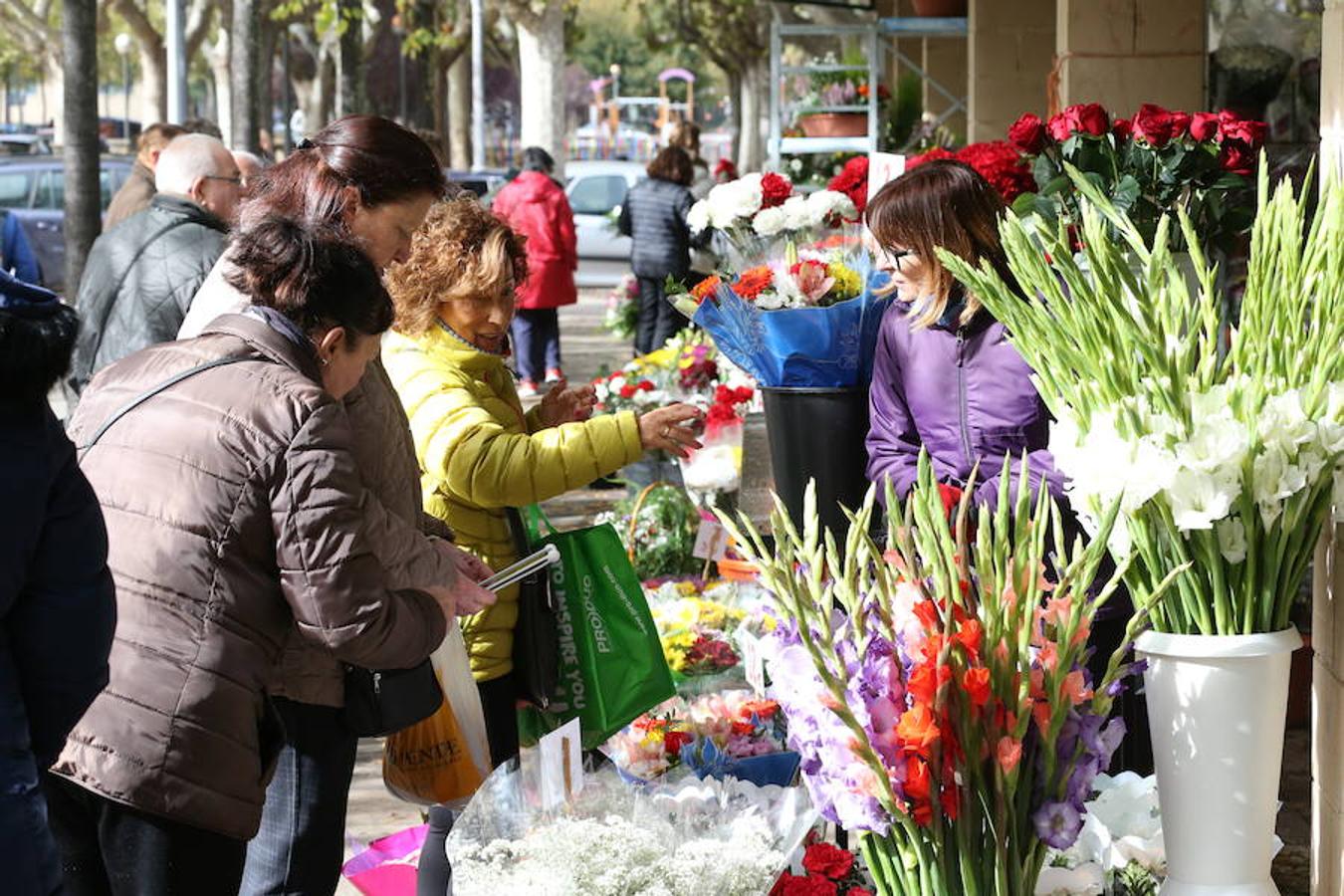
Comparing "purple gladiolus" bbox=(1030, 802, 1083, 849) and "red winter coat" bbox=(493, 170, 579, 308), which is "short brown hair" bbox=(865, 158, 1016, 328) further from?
"red winter coat" bbox=(493, 170, 579, 308)

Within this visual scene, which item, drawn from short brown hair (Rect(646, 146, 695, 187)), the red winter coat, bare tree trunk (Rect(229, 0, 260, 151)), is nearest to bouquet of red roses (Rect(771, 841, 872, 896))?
short brown hair (Rect(646, 146, 695, 187))

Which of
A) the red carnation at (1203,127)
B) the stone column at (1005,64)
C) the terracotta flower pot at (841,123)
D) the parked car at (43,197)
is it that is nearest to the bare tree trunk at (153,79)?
the parked car at (43,197)

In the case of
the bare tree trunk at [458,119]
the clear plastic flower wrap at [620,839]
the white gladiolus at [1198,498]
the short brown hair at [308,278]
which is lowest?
the clear plastic flower wrap at [620,839]

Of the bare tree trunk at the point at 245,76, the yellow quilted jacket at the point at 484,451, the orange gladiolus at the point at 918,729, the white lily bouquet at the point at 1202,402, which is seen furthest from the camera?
the bare tree trunk at the point at 245,76

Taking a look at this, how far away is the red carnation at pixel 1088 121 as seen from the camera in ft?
13.8

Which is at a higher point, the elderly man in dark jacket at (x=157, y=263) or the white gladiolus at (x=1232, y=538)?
the elderly man in dark jacket at (x=157, y=263)

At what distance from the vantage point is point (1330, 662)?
2.38 metres

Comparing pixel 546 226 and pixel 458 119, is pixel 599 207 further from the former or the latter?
pixel 546 226

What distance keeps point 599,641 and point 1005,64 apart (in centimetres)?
651

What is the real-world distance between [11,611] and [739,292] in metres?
2.29

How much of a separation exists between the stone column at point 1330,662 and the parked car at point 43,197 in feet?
61.4

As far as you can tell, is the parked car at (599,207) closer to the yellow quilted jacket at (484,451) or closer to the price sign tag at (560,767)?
the yellow quilted jacket at (484,451)

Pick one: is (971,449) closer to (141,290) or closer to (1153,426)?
(1153,426)

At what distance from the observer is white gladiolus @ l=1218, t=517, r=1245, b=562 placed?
218 cm
